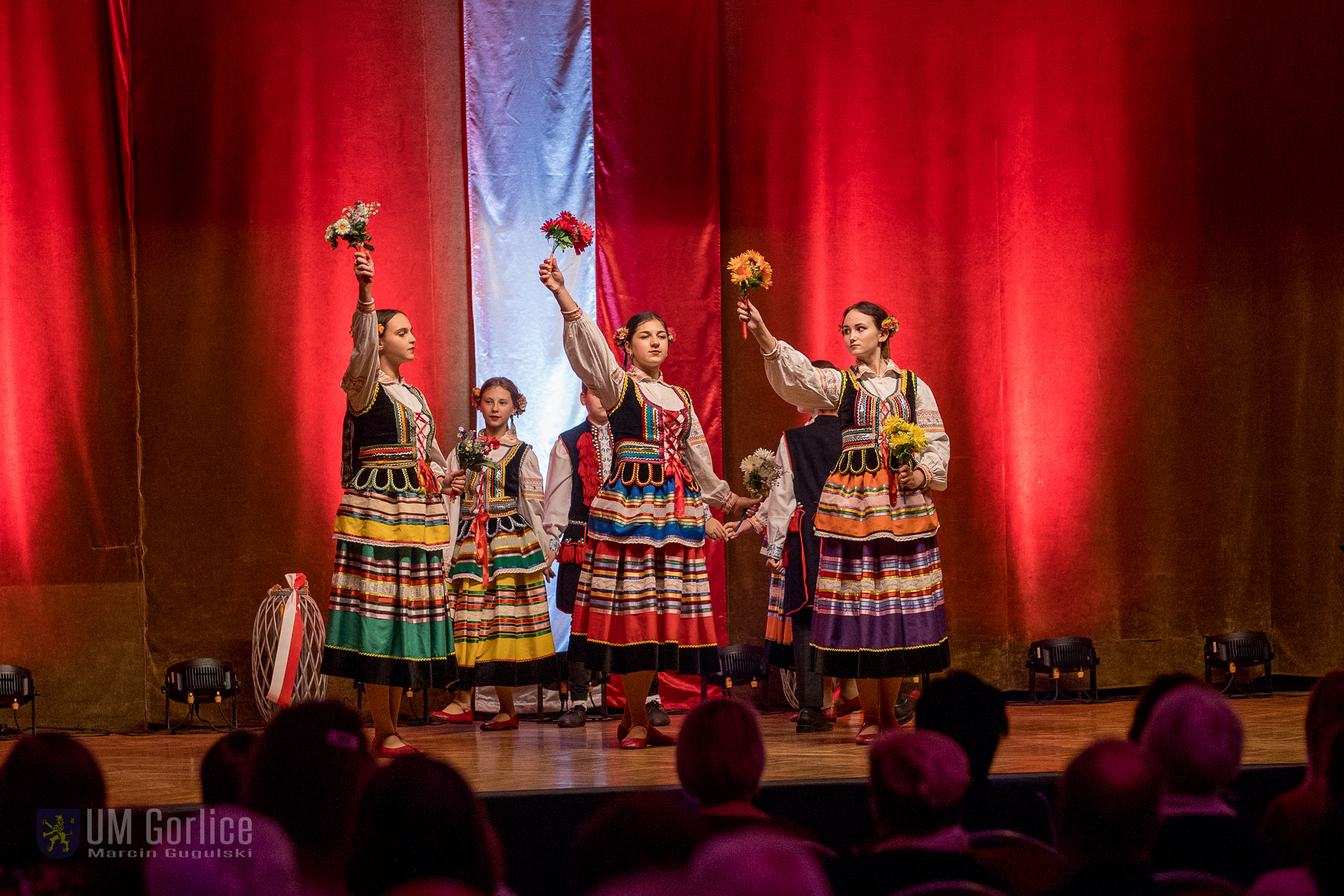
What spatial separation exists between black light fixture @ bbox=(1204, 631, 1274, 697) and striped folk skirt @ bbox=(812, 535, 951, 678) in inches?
97.3

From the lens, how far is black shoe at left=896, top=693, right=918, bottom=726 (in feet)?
19.5

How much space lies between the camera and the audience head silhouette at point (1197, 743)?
6.84 ft

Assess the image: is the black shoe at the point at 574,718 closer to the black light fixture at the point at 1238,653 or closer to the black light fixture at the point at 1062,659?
the black light fixture at the point at 1062,659

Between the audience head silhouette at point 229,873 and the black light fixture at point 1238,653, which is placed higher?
the audience head silhouette at point 229,873

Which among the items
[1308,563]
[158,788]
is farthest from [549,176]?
[1308,563]

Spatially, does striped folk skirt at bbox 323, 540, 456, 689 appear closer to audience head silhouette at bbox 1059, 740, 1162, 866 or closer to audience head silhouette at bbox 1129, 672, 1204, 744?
audience head silhouette at bbox 1129, 672, 1204, 744

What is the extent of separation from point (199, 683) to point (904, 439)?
3.52m

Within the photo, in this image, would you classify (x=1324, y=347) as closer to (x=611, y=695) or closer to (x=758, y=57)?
(x=758, y=57)

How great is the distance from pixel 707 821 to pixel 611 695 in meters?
4.69

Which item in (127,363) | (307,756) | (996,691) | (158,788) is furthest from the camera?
(127,363)

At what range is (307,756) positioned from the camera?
1.89 m

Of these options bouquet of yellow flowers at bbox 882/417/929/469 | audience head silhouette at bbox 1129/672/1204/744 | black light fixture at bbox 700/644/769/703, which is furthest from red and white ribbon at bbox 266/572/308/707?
audience head silhouette at bbox 1129/672/1204/744

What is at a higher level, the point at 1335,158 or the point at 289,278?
the point at 1335,158

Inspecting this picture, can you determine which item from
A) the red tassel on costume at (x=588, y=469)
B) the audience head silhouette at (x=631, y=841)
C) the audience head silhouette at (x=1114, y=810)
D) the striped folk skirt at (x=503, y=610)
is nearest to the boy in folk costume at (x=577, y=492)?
the red tassel on costume at (x=588, y=469)
